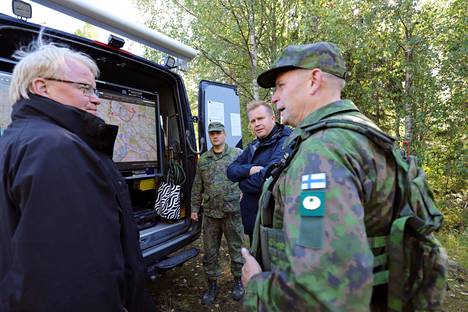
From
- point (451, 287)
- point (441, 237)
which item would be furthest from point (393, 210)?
point (441, 237)

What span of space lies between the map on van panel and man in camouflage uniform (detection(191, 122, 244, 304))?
704 millimetres

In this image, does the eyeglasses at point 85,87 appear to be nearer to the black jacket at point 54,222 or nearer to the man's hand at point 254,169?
the black jacket at point 54,222

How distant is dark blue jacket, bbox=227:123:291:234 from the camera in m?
2.72

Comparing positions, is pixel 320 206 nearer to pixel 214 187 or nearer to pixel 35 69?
pixel 35 69

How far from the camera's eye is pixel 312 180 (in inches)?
39.0

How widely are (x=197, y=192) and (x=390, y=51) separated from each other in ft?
20.8

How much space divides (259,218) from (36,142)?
867 millimetres

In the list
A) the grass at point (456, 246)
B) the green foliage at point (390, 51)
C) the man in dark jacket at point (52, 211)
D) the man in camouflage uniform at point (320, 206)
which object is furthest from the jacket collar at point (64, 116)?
the green foliage at point (390, 51)

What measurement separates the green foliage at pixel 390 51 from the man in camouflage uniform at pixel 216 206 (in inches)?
201

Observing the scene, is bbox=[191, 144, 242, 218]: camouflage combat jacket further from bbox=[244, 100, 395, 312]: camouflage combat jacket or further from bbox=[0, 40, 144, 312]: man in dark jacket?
bbox=[244, 100, 395, 312]: camouflage combat jacket

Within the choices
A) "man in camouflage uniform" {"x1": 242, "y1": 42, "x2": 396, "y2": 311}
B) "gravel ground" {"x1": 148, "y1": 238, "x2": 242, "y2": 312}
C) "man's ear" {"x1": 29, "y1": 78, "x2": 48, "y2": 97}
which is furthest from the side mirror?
"gravel ground" {"x1": 148, "y1": 238, "x2": 242, "y2": 312}

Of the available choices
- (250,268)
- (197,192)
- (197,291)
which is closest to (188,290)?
(197,291)

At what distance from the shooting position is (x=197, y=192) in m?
3.38

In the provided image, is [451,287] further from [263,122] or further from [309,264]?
[309,264]
